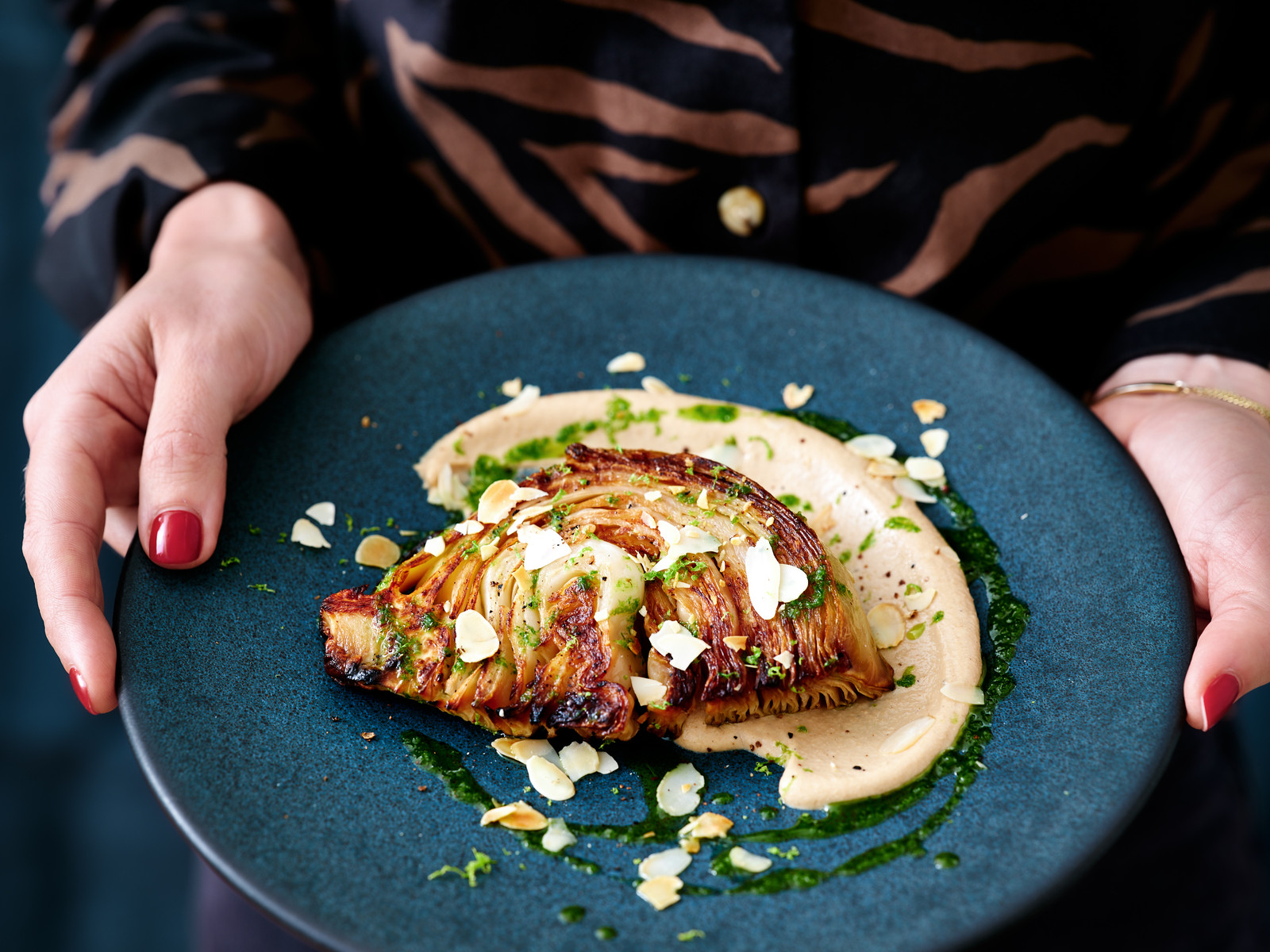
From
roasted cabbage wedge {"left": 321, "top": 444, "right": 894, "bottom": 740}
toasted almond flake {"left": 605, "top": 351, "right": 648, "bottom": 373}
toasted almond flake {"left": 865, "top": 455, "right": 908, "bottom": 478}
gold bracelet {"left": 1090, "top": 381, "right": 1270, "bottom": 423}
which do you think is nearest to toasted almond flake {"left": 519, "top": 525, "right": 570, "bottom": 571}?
roasted cabbage wedge {"left": 321, "top": 444, "right": 894, "bottom": 740}

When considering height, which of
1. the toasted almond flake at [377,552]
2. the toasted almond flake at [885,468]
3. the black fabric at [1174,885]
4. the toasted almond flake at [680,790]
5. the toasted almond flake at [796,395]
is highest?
the toasted almond flake at [885,468]

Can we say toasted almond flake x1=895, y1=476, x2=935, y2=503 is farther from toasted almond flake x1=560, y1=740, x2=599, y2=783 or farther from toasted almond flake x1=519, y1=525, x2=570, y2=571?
toasted almond flake x1=560, y1=740, x2=599, y2=783

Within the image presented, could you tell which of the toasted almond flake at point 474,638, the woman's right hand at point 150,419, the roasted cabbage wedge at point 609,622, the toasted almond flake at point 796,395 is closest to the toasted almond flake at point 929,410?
the toasted almond flake at point 796,395

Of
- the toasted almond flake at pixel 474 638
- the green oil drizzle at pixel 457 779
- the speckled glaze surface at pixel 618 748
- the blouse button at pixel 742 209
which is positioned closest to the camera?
the speckled glaze surface at pixel 618 748

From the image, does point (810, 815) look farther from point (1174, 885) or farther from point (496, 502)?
point (1174, 885)

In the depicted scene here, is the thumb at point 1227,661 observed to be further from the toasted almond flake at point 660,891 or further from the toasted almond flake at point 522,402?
the toasted almond flake at point 522,402
